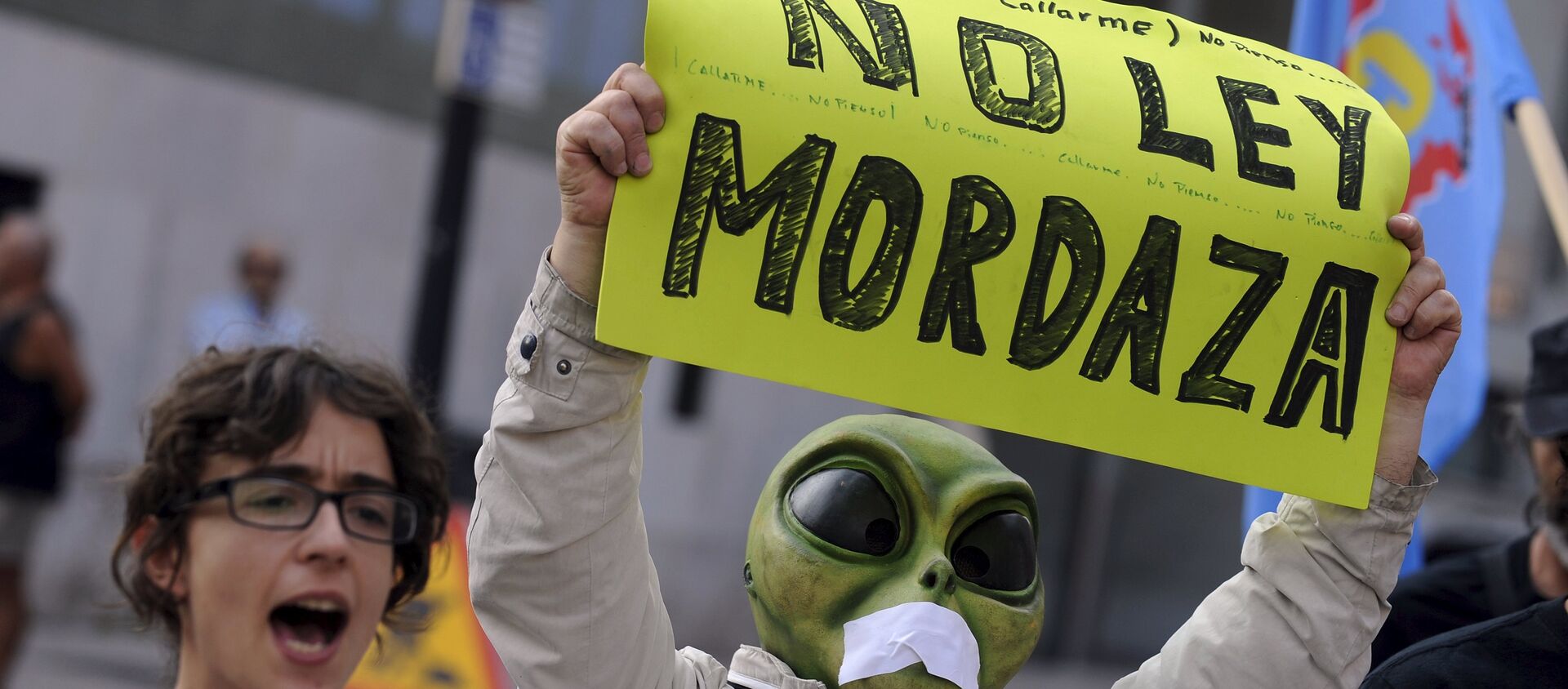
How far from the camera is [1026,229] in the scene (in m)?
1.91

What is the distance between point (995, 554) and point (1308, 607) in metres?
0.39

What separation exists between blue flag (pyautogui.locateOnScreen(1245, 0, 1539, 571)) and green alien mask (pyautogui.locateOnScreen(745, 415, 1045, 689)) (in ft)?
5.59

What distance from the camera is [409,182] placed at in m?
9.21

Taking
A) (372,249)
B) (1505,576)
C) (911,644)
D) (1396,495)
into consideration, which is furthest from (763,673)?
(372,249)

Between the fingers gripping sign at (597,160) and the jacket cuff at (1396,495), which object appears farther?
the jacket cuff at (1396,495)

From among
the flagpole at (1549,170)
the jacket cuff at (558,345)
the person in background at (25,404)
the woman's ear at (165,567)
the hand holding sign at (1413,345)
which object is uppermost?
the flagpole at (1549,170)

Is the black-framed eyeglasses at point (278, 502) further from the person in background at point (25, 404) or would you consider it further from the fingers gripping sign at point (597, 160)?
the person in background at point (25, 404)

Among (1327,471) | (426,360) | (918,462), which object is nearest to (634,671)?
(918,462)

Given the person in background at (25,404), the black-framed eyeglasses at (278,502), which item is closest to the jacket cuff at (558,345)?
the black-framed eyeglasses at (278,502)

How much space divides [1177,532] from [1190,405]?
8.83 meters

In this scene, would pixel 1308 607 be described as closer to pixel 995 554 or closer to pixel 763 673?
pixel 995 554

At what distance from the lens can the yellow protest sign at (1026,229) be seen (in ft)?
5.99

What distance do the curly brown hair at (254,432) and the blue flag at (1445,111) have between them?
196 centimetres

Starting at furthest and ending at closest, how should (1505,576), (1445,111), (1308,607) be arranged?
(1445,111), (1505,576), (1308,607)
